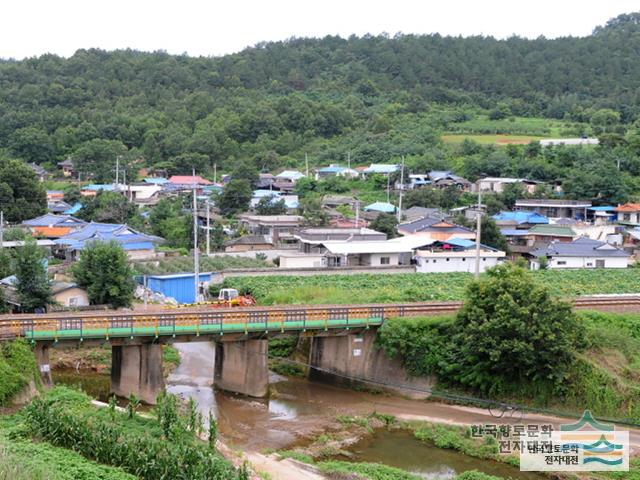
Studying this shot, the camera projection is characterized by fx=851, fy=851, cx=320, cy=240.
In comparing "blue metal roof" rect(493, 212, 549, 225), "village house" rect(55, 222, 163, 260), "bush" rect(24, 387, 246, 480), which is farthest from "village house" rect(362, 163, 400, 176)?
"bush" rect(24, 387, 246, 480)

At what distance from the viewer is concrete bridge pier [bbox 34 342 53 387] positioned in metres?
29.2

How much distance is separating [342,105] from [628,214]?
55854mm

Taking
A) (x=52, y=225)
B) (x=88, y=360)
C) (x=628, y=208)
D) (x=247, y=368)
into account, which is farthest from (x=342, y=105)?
(x=247, y=368)

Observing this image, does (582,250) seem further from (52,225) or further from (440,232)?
(52,225)

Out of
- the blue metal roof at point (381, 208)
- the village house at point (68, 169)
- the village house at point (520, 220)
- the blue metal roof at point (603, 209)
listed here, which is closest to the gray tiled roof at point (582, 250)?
the village house at point (520, 220)

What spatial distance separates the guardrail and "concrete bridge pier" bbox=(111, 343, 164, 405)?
93 centimetres

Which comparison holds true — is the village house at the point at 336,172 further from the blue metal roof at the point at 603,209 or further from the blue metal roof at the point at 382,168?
the blue metal roof at the point at 603,209

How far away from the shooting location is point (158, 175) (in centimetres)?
9212

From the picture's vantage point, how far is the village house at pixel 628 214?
63594 mm

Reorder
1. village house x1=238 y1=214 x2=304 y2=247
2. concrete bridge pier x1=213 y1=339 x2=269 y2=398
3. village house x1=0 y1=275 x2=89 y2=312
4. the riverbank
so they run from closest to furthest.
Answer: concrete bridge pier x1=213 y1=339 x2=269 y2=398 < the riverbank < village house x1=0 y1=275 x2=89 y2=312 < village house x1=238 y1=214 x2=304 y2=247

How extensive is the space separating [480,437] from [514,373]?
4028mm


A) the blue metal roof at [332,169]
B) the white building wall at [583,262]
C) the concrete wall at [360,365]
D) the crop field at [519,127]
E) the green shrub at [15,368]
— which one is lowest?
the concrete wall at [360,365]

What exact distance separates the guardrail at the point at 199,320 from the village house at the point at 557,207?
115ft

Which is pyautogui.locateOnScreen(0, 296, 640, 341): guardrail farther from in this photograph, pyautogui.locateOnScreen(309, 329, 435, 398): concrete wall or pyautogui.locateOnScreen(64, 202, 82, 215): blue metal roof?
Result: pyautogui.locateOnScreen(64, 202, 82, 215): blue metal roof
